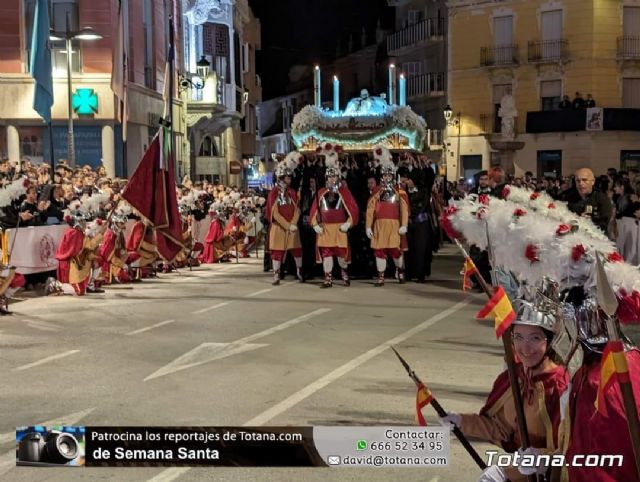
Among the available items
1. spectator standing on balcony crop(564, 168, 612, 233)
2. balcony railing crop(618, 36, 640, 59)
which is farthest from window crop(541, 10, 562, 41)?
spectator standing on balcony crop(564, 168, 612, 233)

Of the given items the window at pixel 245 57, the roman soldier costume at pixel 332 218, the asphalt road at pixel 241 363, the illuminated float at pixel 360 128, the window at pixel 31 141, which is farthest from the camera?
the window at pixel 245 57

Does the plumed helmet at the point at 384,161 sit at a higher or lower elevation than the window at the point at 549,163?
lower

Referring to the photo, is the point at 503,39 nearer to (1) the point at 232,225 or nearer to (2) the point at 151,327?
(1) the point at 232,225

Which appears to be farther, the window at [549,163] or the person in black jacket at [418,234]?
the window at [549,163]

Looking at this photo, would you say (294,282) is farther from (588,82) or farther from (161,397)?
(588,82)

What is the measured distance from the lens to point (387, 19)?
65062 mm

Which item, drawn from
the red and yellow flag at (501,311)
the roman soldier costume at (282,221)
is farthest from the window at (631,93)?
the red and yellow flag at (501,311)

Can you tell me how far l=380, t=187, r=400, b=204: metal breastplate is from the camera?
16.2 metres

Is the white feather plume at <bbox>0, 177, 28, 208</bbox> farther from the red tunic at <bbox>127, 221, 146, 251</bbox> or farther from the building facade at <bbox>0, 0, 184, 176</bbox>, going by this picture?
the building facade at <bbox>0, 0, 184, 176</bbox>

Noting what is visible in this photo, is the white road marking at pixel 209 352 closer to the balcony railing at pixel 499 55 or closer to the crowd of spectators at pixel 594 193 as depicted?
the crowd of spectators at pixel 594 193

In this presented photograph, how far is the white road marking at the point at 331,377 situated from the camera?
23.9 feet

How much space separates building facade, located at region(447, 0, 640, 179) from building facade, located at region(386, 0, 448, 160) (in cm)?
249

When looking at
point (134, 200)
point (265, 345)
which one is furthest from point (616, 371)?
point (134, 200)

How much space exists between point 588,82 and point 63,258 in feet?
101
